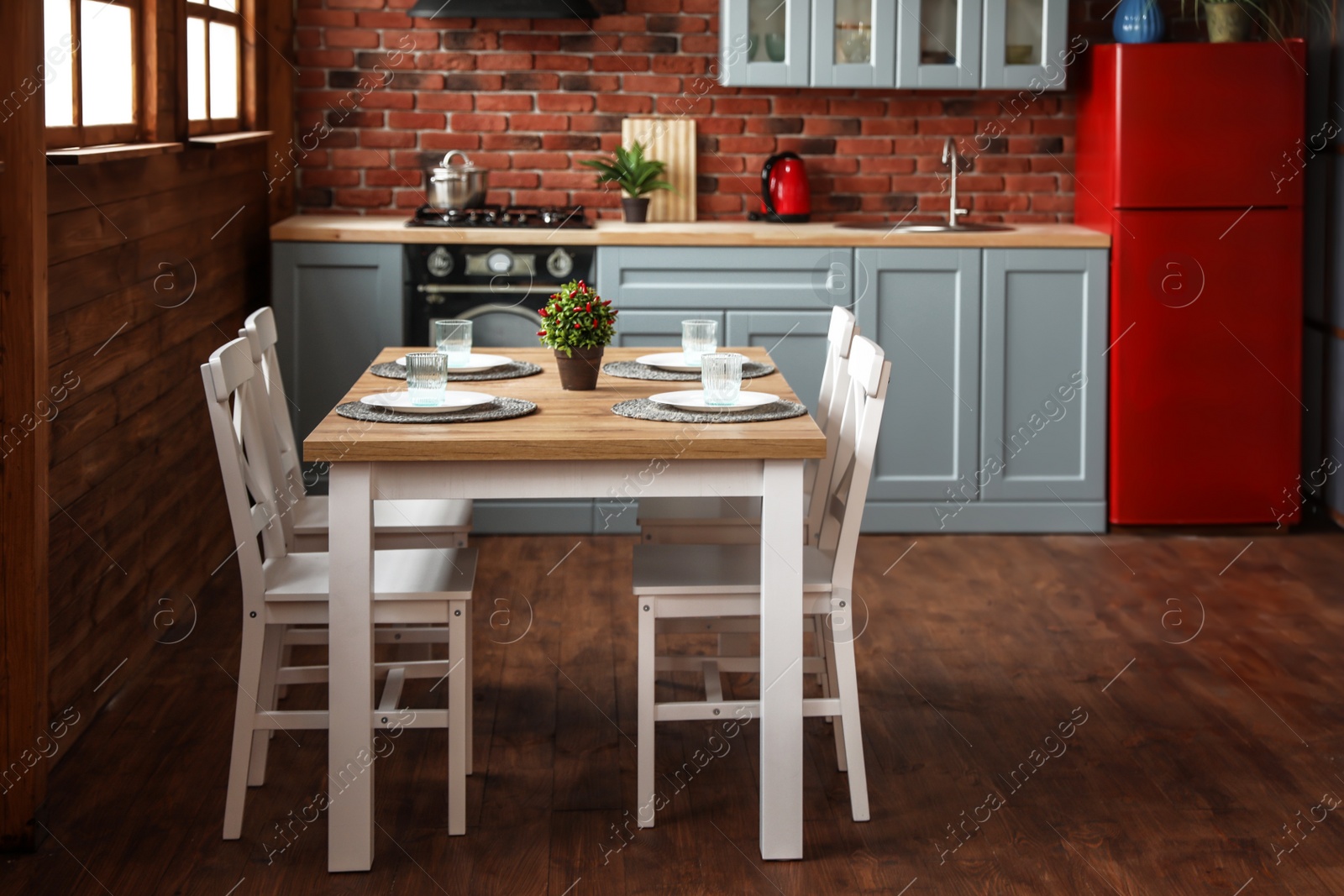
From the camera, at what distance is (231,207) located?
162 inches

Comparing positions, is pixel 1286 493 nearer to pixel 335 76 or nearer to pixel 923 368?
pixel 923 368

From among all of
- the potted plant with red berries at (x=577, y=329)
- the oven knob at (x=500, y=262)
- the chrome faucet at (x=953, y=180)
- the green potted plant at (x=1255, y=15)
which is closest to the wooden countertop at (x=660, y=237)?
the oven knob at (x=500, y=262)

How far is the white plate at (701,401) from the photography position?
2451 millimetres

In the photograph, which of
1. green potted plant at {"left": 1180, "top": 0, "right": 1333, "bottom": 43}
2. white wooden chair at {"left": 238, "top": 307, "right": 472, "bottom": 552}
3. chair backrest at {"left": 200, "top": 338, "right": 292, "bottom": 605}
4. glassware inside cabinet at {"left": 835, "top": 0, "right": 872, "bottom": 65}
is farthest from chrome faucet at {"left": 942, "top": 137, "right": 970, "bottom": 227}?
chair backrest at {"left": 200, "top": 338, "right": 292, "bottom": 605}

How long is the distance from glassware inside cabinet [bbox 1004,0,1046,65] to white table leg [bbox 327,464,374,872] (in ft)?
10.1

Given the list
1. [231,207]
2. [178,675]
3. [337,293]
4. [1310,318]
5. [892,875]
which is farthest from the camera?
[1310,318]

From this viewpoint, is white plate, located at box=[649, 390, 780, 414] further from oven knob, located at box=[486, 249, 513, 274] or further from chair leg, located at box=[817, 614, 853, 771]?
oven knob, located at box=[486, 249, 513, 274]

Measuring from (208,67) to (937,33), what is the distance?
2232 millimetres

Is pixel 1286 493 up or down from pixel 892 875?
up

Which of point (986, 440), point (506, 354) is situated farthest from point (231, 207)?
point (986, 440)

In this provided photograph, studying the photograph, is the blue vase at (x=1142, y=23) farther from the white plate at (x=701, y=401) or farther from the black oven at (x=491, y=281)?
the white plate at (x=701, y=401)

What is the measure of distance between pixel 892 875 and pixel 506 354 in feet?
4.93

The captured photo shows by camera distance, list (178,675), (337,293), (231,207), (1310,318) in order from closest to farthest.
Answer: (178,675) < (231,207) < (337,293) < (1310,318)

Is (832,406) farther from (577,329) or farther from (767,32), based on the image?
(767,32)
